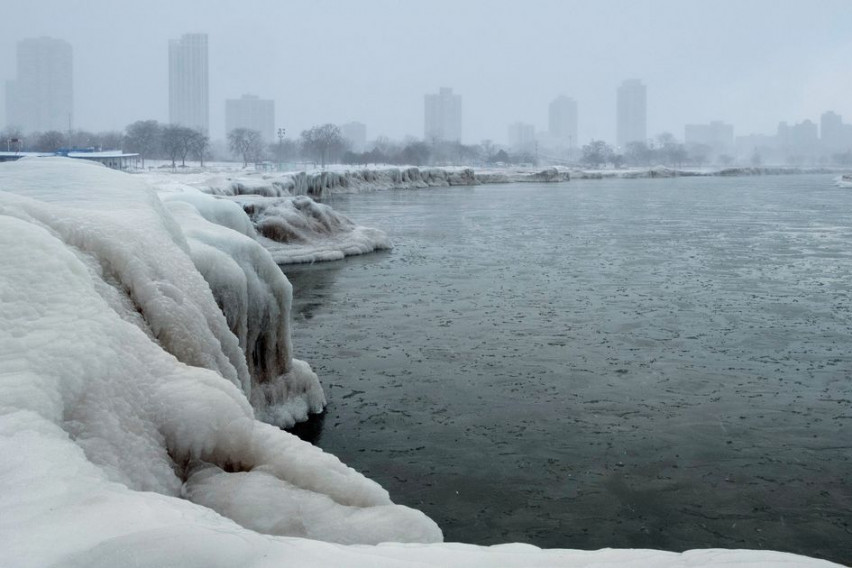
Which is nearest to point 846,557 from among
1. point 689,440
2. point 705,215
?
point 689,440

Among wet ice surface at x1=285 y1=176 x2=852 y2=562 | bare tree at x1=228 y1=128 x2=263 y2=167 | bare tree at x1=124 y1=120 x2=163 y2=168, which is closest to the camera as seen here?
wet ice surface at x1=285 y1=176 x2=852 y2=562

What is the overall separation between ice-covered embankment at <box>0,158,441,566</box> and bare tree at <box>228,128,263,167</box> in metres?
124

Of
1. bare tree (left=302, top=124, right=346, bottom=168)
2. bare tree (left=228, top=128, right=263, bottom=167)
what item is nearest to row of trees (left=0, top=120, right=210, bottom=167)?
bare tree (left=228, top=128, right=263, bottom=167)

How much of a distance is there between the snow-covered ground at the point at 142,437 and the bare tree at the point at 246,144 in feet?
406

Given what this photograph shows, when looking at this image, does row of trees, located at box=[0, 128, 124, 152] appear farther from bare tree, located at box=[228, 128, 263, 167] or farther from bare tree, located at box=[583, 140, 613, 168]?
bare tree, located at box=[583, 140, 613, 168]

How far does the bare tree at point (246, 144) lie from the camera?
12900 cm

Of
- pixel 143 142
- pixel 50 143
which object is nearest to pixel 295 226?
pixel 50 143

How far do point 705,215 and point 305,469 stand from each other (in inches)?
1508

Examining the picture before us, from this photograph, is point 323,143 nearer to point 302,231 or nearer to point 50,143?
point 50,143

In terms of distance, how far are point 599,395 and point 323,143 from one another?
126m

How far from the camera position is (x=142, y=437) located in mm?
4387

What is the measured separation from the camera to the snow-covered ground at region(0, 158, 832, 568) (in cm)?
293

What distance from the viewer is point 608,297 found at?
16953 mm

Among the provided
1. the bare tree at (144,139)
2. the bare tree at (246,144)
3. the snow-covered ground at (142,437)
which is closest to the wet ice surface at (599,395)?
the snow-covered ground at (142,437)
